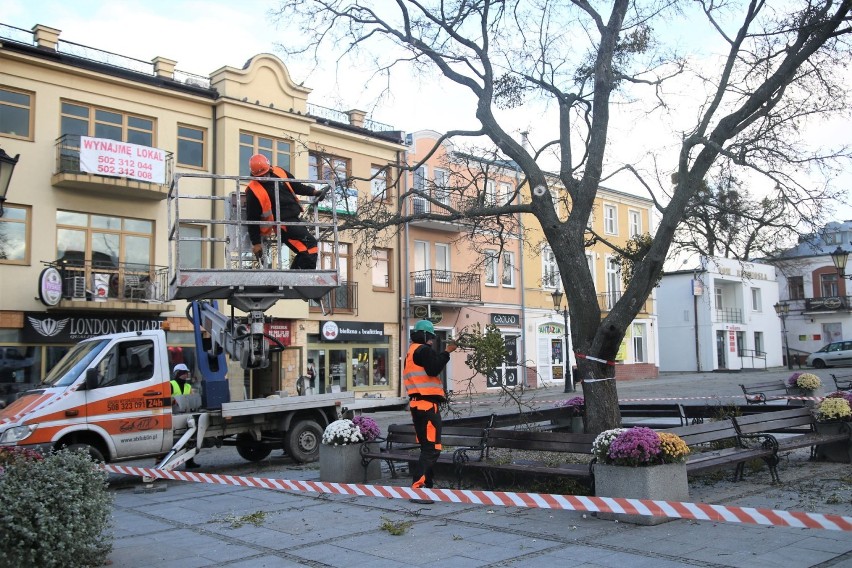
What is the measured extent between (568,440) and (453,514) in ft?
5.15

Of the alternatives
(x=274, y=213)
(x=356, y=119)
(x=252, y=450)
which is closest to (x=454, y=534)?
(x=274, y=213)

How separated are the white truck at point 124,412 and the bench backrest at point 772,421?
6894mm

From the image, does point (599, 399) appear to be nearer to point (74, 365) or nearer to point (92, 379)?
point (92, 379)

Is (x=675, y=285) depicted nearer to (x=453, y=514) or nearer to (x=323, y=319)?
(x=323, y=319)

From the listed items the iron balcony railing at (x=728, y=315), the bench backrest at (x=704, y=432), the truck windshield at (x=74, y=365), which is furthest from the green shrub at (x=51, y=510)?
the iron balcony railing at (x=728, y=315)

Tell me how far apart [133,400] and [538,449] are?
19.7ft

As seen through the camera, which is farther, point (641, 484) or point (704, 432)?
point (704, 432)

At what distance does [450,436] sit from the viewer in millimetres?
10094

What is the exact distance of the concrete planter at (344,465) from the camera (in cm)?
1033

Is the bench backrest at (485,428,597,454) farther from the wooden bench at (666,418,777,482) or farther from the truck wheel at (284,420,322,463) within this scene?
the truck wheel at (284,420,322,463)

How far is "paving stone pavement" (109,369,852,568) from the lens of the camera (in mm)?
6348

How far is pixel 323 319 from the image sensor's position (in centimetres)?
2889

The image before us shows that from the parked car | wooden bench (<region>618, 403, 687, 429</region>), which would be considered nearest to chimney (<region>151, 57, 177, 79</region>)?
wooden bench (<region>618, 403, 687, 429</region>)

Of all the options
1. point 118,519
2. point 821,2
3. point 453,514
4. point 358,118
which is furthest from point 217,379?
point 358,118
